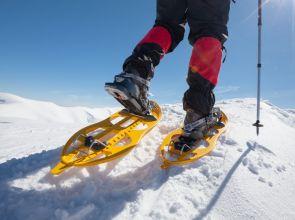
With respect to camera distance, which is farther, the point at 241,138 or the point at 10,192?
the point at 241,138

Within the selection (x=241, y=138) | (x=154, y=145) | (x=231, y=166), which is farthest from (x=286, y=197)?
(x=154, y=145)

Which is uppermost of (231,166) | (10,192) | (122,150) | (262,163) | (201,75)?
(201,75)

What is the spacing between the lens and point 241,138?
142 inches

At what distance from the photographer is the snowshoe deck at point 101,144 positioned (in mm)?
2521

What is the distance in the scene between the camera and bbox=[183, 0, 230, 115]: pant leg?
107 inches

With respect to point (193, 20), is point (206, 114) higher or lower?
lower

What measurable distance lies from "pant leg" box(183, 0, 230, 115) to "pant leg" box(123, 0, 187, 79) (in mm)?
389

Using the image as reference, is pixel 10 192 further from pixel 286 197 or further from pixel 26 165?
pixel 286 197

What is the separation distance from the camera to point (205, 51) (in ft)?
8.93

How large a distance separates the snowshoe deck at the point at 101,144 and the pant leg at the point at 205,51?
611 millimetres

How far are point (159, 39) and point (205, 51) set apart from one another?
2.13 ft

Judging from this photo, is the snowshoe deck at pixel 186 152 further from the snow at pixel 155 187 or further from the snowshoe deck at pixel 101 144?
the snowshoe deck at pixel 101 144

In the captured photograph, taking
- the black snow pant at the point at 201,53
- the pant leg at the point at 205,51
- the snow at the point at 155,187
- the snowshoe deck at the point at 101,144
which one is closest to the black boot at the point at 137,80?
the black snow pant at the point at 201,53

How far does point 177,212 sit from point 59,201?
888 millimetres
